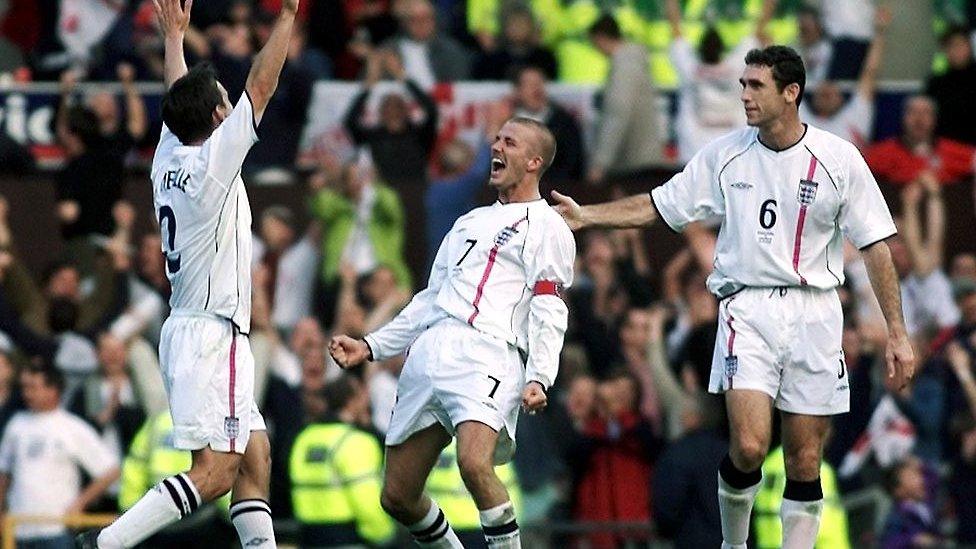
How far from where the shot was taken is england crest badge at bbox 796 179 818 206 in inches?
520

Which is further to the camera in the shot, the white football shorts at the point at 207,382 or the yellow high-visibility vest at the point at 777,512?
the yellow high-visibility vest at the point at 777,512

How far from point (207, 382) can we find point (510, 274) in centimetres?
167

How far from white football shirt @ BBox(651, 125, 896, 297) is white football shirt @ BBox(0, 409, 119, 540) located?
638 cm

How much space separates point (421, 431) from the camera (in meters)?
13.4

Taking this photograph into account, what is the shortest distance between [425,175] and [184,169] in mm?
8387

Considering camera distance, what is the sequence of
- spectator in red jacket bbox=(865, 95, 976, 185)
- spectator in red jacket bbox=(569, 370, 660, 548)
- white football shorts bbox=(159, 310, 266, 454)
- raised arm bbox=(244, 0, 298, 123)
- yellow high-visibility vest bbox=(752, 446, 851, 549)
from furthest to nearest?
1. spectator in red jacket bbox=(865, 95, 976, 185)
2. spectator in red jacket bbox=(569, 370, 660, 548)
3. yellow high-visibility vest bbox=(752, 446, 851, 549)
4. white football shorts bbox=(159, 310, 266, 454)
5. raised arm bbox=(244, 0, 298, 123)

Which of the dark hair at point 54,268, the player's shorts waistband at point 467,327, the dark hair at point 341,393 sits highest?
Result: the player's shorts waistband at point 467,327

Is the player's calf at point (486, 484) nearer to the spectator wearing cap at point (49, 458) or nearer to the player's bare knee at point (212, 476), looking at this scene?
the player's bare knee at point (212, 476)

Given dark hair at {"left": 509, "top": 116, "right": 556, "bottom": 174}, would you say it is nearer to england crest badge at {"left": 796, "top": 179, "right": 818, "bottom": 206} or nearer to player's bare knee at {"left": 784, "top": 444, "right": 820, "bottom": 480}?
england crest badge at {"left": 796, "top": 179, "right": 818, "bottom": 206}

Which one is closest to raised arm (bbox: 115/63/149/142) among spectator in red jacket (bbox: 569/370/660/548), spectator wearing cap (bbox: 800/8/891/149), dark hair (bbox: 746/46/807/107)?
spectator in red jacket (bbox: 569/370/660/548)

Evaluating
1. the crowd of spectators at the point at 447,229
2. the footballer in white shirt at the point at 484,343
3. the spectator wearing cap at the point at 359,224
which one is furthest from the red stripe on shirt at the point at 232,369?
Result: the spectator wearing cap at the point at 359,224

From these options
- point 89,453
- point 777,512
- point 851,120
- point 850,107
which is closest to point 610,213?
point 777,512

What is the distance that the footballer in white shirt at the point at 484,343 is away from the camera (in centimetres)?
1304

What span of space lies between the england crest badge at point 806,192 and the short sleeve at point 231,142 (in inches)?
111
